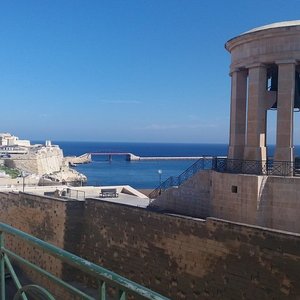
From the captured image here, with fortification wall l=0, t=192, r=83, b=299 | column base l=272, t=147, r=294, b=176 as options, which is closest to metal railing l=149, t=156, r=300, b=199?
column base l=272, t=147, r=294, b=176

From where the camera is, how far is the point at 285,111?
1209 cm

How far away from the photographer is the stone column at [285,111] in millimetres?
12023

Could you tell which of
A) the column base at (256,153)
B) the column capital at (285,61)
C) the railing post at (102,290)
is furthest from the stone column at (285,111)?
the railing post at (102,290)

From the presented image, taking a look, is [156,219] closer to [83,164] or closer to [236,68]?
[236,68]

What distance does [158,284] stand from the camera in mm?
13391

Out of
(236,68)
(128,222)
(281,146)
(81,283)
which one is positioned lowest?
(81,283)

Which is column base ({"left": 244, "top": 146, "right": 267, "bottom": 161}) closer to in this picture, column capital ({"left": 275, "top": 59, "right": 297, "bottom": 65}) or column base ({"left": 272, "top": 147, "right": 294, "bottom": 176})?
column base ({"left": 272, "top": 147, "right": 294, "bottom": 176})

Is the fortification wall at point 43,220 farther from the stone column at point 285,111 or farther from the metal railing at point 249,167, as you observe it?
the stone column at point 285,111

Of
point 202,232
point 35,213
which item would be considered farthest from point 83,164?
point 202,232

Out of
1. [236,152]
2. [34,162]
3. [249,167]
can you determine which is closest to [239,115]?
[236,152]

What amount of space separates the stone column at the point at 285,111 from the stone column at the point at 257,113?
554mm

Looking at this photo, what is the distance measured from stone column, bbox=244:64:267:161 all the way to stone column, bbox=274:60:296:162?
55 centimetres

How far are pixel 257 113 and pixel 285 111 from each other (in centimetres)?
82

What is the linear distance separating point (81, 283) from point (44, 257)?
7.93 feet
